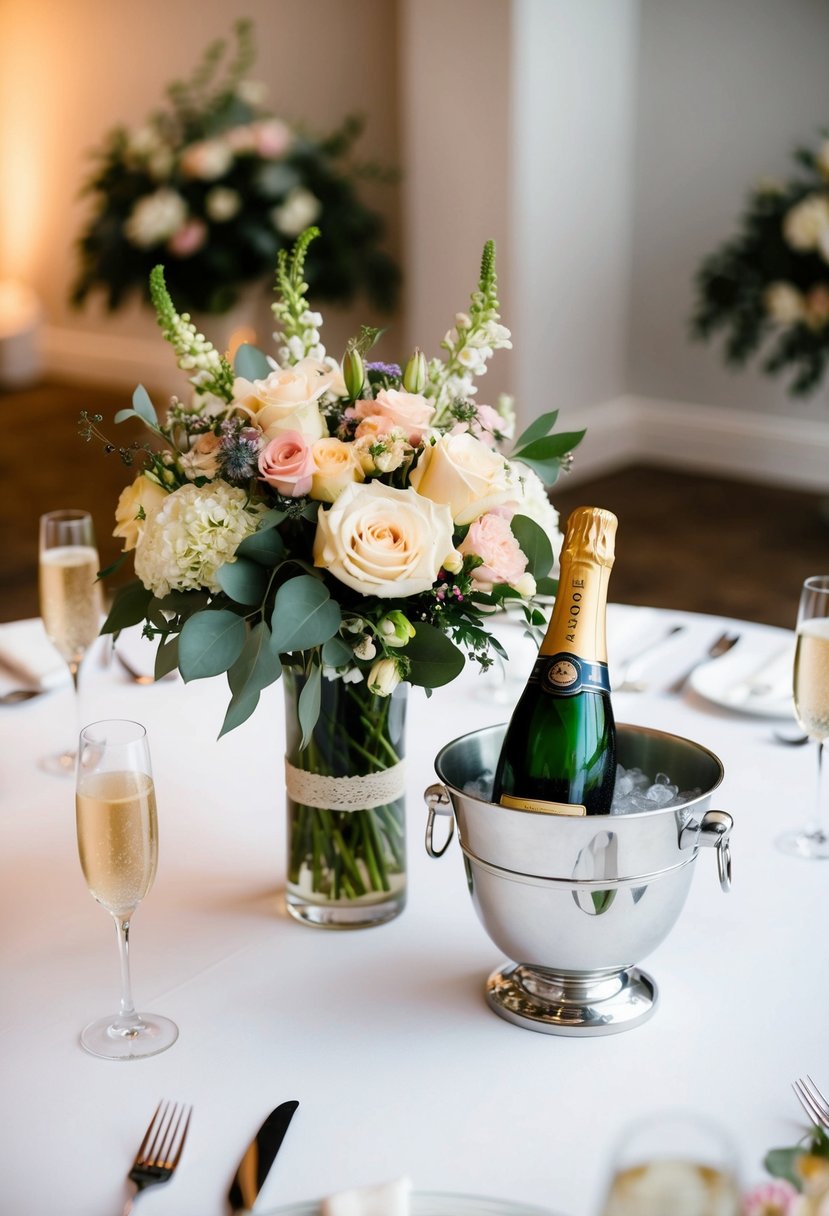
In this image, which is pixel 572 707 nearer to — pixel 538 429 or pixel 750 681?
pixel 538 429

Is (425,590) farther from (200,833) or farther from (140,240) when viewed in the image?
(140,240)

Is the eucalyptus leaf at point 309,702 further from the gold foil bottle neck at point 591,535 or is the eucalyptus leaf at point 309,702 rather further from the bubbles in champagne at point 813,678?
the bubbles in champagne at point 813,678

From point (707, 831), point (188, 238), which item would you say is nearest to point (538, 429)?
point (707, 831)

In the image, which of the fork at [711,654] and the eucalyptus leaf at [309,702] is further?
the fork at [711,654]

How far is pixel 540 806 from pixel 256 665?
0.23 metres

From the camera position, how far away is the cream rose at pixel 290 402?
102cm

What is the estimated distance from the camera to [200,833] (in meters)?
1.32

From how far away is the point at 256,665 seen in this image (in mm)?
977

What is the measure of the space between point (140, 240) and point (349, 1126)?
456cm

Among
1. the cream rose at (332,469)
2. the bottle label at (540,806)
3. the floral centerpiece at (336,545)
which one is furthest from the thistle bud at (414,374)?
the bottle label at (540,806)

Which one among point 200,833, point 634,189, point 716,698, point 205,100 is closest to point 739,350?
point 634,189

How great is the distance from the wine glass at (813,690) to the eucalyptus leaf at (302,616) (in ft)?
1.68

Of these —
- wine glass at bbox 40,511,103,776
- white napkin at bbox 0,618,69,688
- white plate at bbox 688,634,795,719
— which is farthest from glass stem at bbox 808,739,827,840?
white napkin at bbox 0,618,69,688

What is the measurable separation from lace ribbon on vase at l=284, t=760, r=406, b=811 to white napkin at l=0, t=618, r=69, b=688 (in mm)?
636
